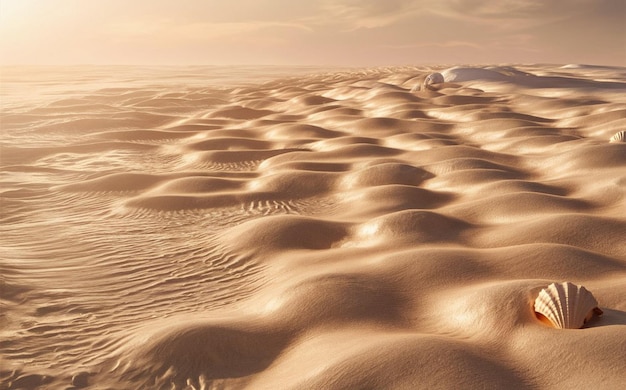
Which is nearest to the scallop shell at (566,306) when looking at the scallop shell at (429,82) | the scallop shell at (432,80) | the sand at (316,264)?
the sand at (316,264)

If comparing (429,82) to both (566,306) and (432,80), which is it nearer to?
(432,80)

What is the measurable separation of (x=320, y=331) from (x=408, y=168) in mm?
2053

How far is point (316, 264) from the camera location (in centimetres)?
216

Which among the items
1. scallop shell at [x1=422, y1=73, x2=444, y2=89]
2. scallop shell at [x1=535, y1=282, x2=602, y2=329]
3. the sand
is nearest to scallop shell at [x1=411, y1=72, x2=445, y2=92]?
scallop shell at [x1=422, y1=73, x2=444, y2=89]

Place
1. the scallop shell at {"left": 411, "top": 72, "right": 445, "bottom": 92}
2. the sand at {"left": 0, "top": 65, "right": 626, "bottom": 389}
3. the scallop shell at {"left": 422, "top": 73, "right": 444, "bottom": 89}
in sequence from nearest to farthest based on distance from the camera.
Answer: the sand at {"left": 0, "top": 65, "right": 626, "bottom": 389} → the scallop shell at {"left": 411, "top": 72, "right": 445, "bottom": 92} → the scallop shell at {"left": 422, "top": 73, "right": 444, "bottom": 89}

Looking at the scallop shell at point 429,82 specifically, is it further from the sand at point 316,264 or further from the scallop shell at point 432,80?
the sand at point 316,264

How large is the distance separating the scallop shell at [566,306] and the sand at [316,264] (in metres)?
0.03

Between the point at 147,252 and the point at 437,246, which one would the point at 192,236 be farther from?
the point at 437,246

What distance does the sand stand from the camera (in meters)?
1.47

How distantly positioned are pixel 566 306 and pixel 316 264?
3.04ft

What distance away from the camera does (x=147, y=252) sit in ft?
8.08

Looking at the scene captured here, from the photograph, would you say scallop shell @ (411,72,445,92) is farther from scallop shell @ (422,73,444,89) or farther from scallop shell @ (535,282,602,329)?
scallop shell @ (535,282,602,329)

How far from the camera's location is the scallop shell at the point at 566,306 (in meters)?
1.48

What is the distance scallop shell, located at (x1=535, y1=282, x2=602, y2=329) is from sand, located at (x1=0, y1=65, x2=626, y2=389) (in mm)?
30
